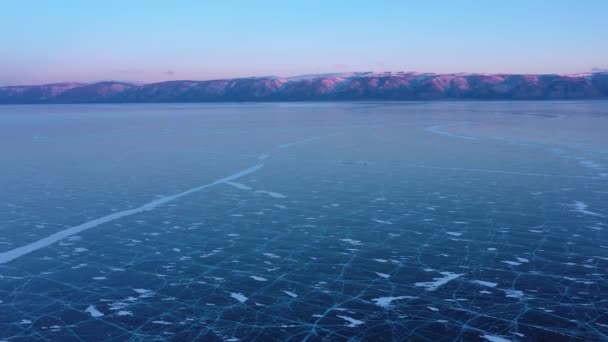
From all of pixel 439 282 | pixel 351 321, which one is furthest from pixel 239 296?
pixel 439 282

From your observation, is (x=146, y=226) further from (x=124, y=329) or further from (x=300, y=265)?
(x=124, y=329)

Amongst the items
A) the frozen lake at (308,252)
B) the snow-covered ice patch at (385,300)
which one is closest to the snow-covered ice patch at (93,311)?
the frozen lake at (308,252)

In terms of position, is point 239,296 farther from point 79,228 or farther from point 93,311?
point 79,228

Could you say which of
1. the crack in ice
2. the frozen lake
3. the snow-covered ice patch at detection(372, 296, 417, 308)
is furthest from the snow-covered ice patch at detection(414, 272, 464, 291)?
the crack in ice

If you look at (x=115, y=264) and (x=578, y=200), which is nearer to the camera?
(x=115, y=264)

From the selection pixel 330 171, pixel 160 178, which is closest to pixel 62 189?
pixel 160 178

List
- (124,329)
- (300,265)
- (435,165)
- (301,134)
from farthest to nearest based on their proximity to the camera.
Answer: (301,134) < (435,165) < (300,265) < (124,329)

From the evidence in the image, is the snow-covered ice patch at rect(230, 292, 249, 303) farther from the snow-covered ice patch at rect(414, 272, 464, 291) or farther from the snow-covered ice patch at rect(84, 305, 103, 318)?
the snow-covered ice patch at rect(414, 272, 464, 291)

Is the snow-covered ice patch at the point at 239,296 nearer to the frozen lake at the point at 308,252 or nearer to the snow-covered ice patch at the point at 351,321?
the frozen lake at the point at 308,252

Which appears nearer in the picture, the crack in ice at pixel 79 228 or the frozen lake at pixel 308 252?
the frozen lake at pixel 308 252
